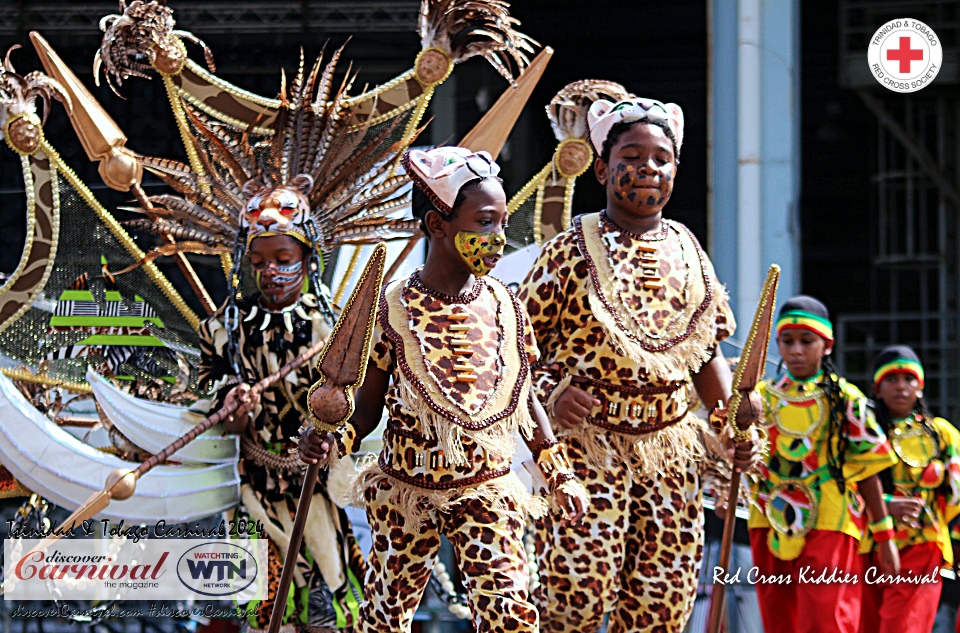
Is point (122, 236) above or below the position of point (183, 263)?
above

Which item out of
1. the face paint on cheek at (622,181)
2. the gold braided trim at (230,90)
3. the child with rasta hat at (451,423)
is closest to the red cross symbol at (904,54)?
the gold braided trim at (230,90)

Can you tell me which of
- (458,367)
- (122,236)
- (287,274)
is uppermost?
(122,236)

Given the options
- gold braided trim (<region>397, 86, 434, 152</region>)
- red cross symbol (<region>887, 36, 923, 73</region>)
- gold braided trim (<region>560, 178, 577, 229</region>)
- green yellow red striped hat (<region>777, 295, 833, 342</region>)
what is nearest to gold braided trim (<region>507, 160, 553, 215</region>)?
gold braided trim (<region>560, 178, 577, 229</region>)

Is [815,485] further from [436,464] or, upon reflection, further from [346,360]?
[346,360]

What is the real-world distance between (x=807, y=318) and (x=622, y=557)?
208cm

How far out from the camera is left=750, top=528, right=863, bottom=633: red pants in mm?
6230

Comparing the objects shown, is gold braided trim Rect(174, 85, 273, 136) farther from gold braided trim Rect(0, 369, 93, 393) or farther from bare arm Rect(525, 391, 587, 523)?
bare arm Rect(525, 391, 587, 523)

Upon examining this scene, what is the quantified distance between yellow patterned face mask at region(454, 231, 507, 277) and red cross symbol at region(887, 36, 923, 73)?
5.27 m

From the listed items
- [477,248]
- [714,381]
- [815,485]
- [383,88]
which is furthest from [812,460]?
[383,88]

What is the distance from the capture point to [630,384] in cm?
481

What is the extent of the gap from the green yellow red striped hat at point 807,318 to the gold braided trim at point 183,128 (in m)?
2.66

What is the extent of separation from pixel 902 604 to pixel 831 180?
580 cm

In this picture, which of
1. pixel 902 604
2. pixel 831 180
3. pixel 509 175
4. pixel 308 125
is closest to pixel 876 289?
pixel 831 180

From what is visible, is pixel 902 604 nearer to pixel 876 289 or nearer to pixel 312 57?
pixel 312 57
